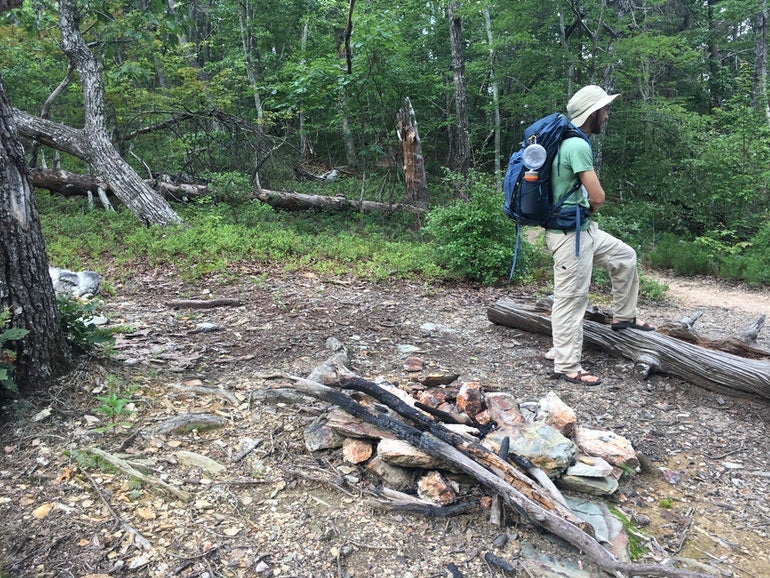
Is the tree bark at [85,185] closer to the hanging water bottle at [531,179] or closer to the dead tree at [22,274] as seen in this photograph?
the dead tree at [22,274]

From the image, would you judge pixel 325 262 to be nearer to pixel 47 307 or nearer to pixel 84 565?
pixel 47 307

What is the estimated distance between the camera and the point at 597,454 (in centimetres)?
307

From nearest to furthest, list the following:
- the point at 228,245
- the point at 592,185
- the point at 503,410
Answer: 1. the point at 503,410
2. the point at 592,185
3. the point at 228,245

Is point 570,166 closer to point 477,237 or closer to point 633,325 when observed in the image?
point 633,325

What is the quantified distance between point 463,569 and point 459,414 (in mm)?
1095

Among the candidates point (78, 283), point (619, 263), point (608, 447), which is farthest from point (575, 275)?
point (78, 283)

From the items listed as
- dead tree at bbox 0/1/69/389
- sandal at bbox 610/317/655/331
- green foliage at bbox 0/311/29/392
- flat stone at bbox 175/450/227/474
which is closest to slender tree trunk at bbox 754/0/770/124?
sandal at bbox 610/317/655/331

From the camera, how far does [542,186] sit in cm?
404

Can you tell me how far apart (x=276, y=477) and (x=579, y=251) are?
285 centimetres

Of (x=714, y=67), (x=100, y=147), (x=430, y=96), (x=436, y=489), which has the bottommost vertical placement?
(x=436, y=489)

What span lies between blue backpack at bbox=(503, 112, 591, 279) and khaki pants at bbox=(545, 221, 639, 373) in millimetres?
118

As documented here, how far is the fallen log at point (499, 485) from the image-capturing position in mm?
2186

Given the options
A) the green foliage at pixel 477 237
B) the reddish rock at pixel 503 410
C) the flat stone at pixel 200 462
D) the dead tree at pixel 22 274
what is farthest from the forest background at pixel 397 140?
the flat stone at pixel 200 462

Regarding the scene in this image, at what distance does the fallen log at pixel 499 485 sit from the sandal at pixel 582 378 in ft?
6.52
